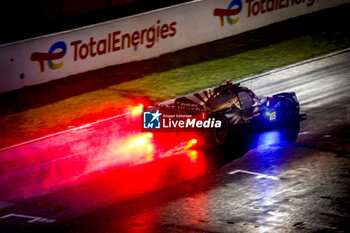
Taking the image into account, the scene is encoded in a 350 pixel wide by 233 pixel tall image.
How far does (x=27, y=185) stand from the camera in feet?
42.5

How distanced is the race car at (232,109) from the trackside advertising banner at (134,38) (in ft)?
25.3

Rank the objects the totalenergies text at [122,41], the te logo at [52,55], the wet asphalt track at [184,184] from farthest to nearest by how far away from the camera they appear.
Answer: the totalenergies text at [122,41] < the te logo at [52,55] < the wet asphalt track at [184,184]

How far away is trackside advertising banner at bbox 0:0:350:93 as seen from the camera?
20.3m

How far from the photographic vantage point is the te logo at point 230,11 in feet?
79.5

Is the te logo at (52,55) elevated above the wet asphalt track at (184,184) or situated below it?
above

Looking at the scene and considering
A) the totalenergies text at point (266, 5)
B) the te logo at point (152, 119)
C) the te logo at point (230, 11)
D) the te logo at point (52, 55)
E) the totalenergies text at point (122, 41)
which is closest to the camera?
the te logo at point (152, 119)

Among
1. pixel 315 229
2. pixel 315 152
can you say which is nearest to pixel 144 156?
pixel 315 152

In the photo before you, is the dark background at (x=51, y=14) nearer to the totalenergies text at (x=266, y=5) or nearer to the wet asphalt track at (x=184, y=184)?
the totalenergies text at (x=266, y=5)

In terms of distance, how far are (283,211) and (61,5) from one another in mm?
20000

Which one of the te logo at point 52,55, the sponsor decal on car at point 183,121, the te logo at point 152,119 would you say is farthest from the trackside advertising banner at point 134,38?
the sponsor decal on car at point 183,121

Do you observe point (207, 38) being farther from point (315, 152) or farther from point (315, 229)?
point (315, 229)

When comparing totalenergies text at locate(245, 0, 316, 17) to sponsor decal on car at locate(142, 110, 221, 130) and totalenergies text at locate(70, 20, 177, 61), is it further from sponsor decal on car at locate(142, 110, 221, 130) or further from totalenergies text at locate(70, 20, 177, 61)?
sponsor decal on car at locate(142, 110, 221, 130)

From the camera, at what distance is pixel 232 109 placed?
14273 millimetres

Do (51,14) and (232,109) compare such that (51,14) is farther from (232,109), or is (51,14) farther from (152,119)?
(232,109)
